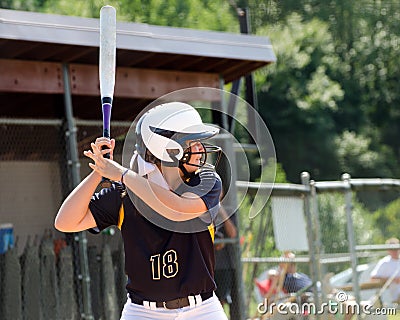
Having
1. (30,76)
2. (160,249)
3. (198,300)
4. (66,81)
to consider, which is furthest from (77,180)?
(198,300)

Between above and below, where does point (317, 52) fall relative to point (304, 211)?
above

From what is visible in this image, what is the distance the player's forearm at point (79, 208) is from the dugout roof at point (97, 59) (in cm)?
340

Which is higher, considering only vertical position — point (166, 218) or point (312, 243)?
point (166, 218)

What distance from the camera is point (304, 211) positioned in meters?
9.88

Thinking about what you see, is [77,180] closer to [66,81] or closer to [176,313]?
[66,81]

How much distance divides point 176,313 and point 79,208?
72 centimetres

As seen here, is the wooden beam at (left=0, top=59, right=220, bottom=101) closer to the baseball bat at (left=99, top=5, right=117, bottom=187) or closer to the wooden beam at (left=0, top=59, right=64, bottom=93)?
the wooden beam at (left=0, top=59, right=64, bottom=93)

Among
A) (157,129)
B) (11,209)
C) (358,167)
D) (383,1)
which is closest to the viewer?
(157,129)

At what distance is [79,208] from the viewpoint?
419 cm

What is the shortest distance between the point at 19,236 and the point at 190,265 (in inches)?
→ 218

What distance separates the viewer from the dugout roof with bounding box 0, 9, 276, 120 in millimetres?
7641

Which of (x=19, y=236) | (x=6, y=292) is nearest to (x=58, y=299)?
(x=6, y=292)

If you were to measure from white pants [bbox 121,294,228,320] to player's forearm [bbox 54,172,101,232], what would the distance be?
0.49 m

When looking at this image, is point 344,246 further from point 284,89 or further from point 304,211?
point 284,89
